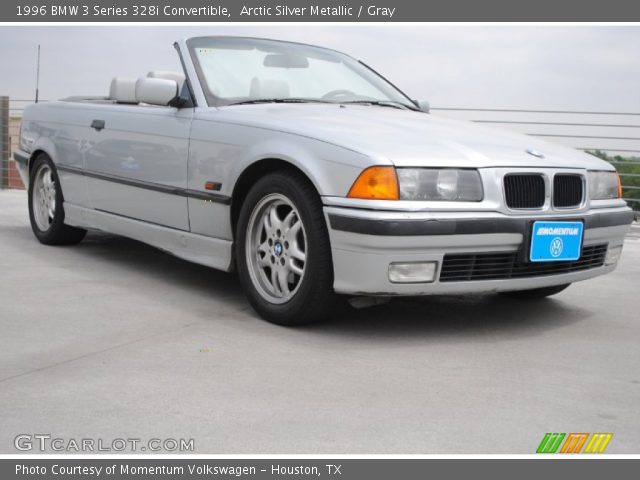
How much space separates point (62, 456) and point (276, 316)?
189cm

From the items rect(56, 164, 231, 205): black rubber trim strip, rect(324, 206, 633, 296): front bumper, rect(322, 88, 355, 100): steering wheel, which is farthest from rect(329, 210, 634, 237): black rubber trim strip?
rect(322, 88, 355, 100): steering wheel

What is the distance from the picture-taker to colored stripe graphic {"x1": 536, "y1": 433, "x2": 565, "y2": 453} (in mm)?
2924

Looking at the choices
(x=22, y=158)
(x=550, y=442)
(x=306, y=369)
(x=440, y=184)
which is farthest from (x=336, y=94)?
(x=550, y=442)

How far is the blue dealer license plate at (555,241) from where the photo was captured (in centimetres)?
→ 441

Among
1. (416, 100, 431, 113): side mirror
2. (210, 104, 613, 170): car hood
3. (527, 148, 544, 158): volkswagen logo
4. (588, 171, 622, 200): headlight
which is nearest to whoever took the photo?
(210, 104, 613, 170): car hood

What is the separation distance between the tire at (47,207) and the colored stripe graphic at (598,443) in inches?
184

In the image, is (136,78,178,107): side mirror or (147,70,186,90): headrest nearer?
(136,78,178,107): side mirror

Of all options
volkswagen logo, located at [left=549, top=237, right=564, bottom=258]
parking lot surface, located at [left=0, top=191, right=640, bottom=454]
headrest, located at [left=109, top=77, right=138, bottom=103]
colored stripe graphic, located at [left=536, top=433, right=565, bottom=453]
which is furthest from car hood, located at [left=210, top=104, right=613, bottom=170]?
colored stripe graphic, located at [left=536, top=433, right=565, bottom=453]

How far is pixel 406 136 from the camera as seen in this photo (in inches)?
176

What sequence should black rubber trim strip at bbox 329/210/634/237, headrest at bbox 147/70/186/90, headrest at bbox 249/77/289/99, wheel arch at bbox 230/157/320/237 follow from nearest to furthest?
black rubber trim strip at bbox 329/210/634/237 → wheel arch at bbox 230/157/320/237 → headrest at bbox 249/77/289/99 → headrest at bbox 147/70/186/90

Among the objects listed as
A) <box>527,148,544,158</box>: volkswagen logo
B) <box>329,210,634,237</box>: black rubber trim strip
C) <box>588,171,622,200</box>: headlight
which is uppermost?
<box>527,148,544,158</box>: volkswagen logo

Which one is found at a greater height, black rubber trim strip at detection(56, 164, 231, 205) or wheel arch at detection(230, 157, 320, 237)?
wheel arch at detection(230, 157, 320, 237)

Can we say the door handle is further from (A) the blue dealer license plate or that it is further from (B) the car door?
(A) the blue dealer license plate

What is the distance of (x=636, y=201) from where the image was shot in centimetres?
1235
